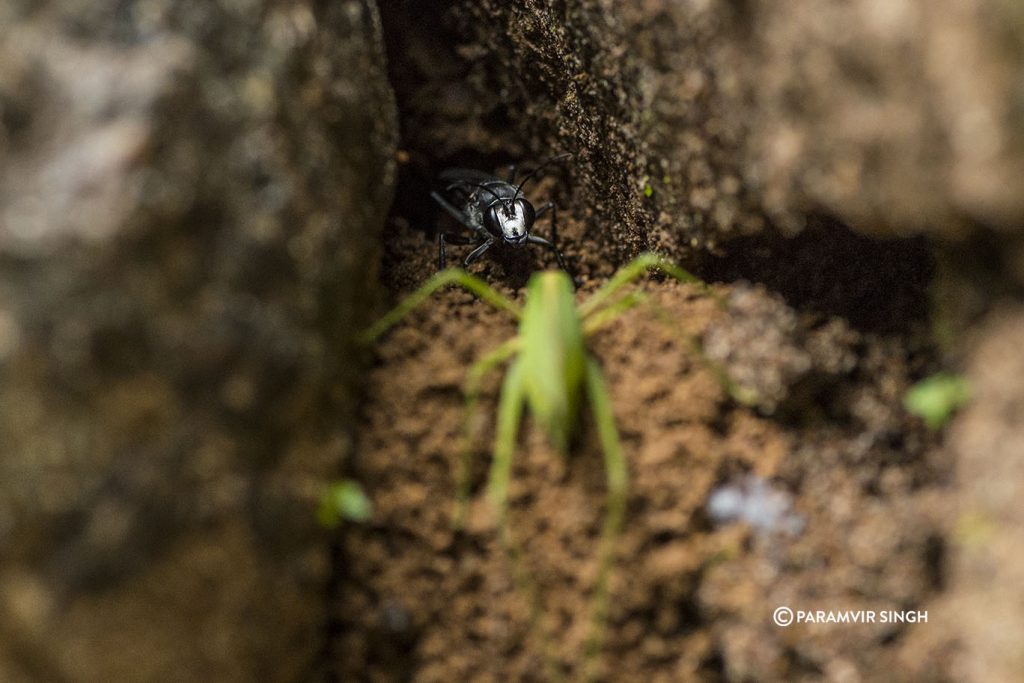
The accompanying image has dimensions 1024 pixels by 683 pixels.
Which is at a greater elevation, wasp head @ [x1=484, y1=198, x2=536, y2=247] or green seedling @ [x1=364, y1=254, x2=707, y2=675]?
wasp head @ [x1=484, y1=198, x2=536, y2=247]

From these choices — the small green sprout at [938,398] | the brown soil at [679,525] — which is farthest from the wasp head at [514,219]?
the small green sprout at [938,398]

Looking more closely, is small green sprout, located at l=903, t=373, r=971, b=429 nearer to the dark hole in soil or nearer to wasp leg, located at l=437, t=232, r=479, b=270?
the dark hole in soil

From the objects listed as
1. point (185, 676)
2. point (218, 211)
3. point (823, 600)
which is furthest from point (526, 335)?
point (185, 676)

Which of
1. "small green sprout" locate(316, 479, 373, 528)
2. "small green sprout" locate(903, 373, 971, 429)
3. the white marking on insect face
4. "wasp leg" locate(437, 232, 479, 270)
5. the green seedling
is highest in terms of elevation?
the white marking on insect face

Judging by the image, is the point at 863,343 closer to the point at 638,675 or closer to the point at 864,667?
the point at 864,667

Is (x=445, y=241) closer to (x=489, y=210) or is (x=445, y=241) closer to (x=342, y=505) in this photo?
(x=489, y=210)

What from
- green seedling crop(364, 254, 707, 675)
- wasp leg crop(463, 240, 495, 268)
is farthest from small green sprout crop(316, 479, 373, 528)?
wasp leg crop(463, 240, 495, 268)
